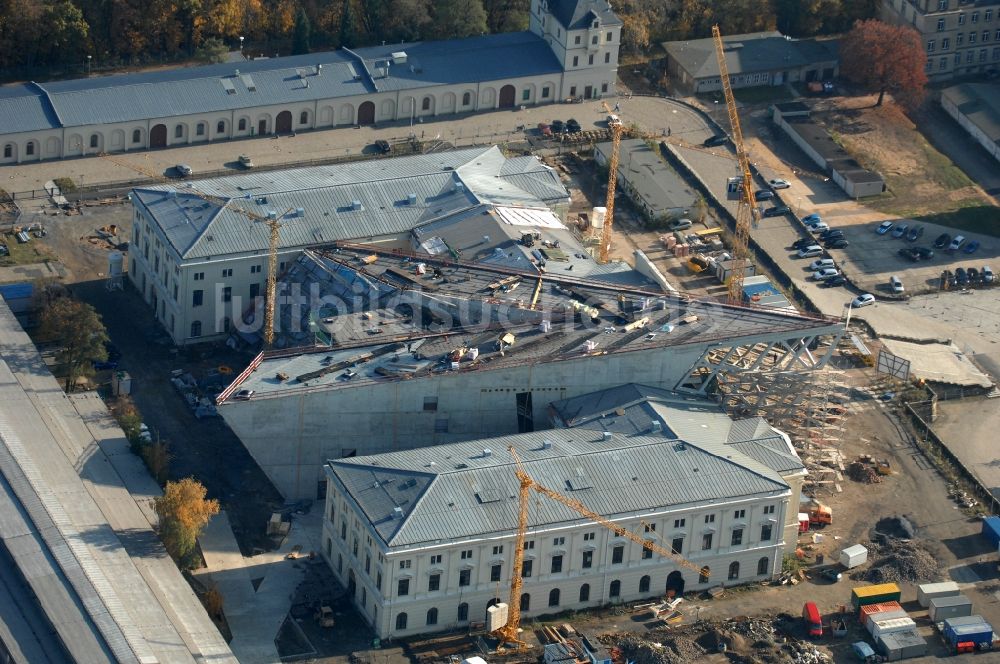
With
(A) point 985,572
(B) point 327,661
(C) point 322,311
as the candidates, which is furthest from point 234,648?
(A) point 985,572

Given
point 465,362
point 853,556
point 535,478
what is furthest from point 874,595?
point 465,362

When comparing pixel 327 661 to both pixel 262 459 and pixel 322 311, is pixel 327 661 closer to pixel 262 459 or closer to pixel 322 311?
pixel 262 459

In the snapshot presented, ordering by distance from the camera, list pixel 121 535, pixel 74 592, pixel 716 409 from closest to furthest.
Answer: pixel 74 592
pixel 121 535
pixel 716 409

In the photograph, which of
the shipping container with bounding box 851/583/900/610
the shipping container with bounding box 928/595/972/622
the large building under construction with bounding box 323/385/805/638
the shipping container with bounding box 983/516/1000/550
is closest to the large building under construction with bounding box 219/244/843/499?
the large building under construction with bounding box 323/385/805/638

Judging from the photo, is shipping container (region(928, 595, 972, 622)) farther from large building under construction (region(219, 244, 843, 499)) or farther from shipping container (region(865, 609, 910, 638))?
large building under construction (region(219, 244, 843, 499))

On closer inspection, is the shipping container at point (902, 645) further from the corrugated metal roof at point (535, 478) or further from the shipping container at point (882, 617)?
the corrugated metal roof at point (535, 478)

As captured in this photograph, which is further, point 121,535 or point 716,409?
point 716,409
